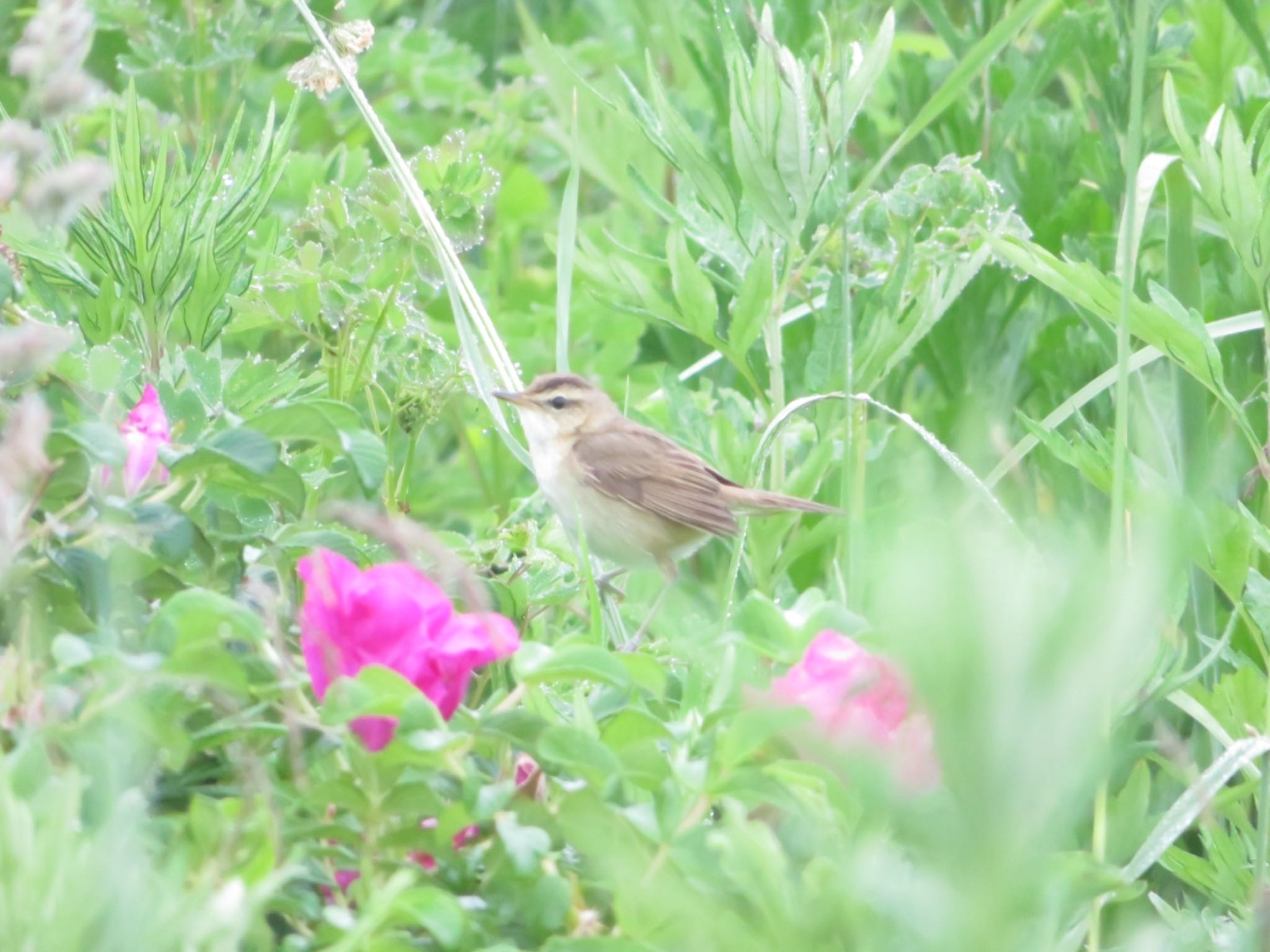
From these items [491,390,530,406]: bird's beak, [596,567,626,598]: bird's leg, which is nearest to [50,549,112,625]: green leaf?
[491,390,530,406]: bird's beak

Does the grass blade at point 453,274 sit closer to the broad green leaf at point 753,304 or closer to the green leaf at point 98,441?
Answer: the broad green leaf at point 753,304

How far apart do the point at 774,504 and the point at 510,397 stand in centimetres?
39

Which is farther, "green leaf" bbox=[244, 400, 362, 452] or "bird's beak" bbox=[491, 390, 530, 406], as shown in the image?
"bird's beak" bbox=[491, 390, 530, 406]

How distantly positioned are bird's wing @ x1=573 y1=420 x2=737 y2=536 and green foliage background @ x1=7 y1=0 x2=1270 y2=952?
135 millimetres

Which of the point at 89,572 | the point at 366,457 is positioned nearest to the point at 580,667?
the point at 366,457

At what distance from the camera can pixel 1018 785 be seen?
26.2 inches

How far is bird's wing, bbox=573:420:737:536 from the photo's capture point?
298 cm

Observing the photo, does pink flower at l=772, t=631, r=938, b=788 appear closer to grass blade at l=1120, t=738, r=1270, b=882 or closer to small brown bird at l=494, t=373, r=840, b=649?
grass blade at l=1120, t=738, r=1270, b=882

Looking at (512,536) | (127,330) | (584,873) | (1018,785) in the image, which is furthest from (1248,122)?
(1018,785)

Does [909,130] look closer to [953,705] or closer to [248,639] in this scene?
[248,639]

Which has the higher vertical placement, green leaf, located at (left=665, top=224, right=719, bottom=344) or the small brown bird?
green leaf, located at (left=665, top=224, right=719, bottom=344)

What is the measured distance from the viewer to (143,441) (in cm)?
134

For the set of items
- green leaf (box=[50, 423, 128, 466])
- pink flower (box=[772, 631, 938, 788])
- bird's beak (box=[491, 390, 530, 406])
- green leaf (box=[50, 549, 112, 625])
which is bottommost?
bird's beak (box=[491, 390, 530, 406])

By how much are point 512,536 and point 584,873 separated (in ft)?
2.51
